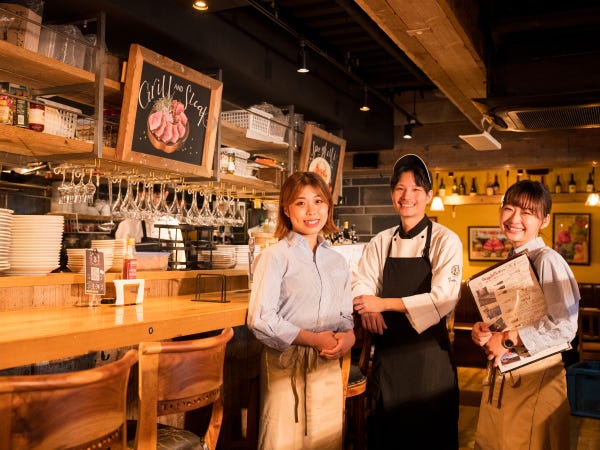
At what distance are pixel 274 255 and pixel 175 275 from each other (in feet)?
4.18

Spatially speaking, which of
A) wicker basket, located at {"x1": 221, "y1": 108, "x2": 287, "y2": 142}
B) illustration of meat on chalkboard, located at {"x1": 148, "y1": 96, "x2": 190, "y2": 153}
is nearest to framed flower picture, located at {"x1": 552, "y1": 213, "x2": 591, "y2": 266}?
wicker basket, located at {"x1": 221, "y1": 108, "x2": 287, "y2": 142}

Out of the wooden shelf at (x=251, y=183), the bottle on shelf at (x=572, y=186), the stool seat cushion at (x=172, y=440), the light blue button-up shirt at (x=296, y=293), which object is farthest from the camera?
the bottle on shelf at (x=572, y=186)

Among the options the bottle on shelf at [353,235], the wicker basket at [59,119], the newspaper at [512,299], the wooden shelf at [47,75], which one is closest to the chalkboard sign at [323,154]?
the bottle on shelf at [353,235]

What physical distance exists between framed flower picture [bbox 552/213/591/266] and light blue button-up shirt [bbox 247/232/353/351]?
26.1 feet

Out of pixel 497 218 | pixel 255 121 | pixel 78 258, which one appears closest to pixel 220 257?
pixel 78 258

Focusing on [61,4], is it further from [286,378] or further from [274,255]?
[286,378]

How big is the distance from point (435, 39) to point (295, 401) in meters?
2.42

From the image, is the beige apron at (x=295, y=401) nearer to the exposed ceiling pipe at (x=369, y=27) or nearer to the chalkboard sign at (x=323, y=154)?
the exposed ceiling pipe at (x=369, y=27)

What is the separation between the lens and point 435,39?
3.68 m

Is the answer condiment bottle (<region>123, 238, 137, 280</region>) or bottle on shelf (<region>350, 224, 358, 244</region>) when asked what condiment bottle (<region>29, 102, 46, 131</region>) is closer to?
condiment bottle (<region>123, 238, 137, 280</region>)

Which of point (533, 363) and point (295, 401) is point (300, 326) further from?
point (533, 363)

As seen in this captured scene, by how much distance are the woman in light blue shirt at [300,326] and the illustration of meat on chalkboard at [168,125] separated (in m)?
1.58

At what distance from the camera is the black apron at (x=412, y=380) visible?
258cm

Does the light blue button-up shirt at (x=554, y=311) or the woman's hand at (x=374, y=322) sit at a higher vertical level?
the light blue button-up shirt at (x=554, y=311)
